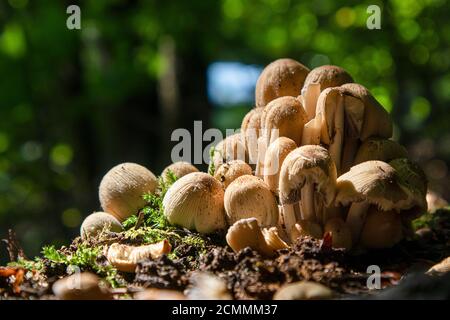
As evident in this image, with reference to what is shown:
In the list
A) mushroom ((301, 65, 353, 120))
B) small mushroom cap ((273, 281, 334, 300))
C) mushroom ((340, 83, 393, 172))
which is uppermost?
mushroom ((301, 65, 353, 120))

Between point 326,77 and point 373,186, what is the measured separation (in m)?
0.65

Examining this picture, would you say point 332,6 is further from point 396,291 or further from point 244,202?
point 396,291

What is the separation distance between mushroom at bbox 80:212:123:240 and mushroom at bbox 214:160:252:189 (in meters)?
0.51

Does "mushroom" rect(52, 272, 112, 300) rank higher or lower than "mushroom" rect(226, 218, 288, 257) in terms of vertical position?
lower

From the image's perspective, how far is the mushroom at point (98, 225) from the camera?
2549 mm

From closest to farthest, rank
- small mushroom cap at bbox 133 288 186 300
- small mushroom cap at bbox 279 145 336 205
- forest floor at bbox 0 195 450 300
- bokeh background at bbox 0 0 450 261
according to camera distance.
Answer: small mushroom cap at bbox 133 288 186 300, forest floor at bbox 0 195 450 300, small mushroom cap at bbox 279 145 336 205, bokeh background at bbox 0 0 450 261

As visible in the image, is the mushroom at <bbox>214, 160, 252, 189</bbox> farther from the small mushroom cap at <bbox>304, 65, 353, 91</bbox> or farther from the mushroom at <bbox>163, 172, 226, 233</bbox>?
the small mushroom cap at <bbox>304, 65, 353, 91</bbox>

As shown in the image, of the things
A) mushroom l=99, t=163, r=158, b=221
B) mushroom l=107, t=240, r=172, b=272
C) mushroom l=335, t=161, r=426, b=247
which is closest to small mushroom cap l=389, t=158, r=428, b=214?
mushroom l=335, t=161, r=426, b=247

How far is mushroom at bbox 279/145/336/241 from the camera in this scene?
210cm

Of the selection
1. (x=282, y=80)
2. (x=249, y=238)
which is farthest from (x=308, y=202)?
(x=282, y=80)

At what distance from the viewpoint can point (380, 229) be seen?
2.39m

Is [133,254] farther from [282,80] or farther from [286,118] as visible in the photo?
[282,80]

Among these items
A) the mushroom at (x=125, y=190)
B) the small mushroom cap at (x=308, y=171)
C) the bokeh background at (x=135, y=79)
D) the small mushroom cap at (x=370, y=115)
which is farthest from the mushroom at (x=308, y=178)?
the bokeh background at (x=135, y=79)
